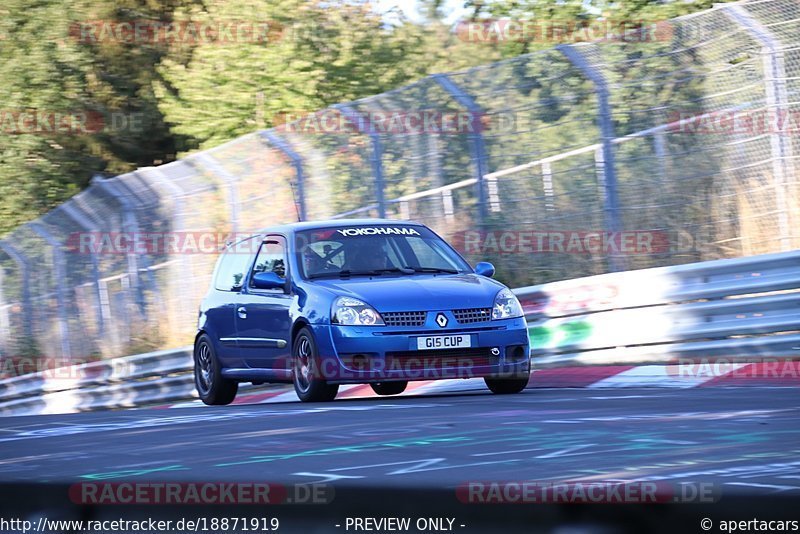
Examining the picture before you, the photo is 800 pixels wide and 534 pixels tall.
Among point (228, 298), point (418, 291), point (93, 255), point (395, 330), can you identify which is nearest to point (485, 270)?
point (418, 291)

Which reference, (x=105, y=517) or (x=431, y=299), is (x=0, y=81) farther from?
(x=105, y=517)

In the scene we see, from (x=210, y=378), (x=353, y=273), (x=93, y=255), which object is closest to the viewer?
(x=353, y=273)

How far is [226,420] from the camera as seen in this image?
9281 mm

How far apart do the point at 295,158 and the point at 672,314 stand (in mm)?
6041

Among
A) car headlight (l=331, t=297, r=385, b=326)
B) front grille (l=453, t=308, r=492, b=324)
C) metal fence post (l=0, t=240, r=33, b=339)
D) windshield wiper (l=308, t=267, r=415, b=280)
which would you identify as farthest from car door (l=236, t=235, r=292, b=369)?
metal fence post (l=0, t=240, r=33, b=339)

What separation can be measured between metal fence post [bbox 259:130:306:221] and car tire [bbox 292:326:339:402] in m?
5.74

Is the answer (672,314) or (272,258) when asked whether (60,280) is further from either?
(672,314)

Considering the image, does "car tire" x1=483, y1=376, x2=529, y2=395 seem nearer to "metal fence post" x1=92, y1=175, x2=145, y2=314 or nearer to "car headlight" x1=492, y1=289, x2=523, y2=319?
"car headlight" x1=492, y1=289, x2=523, y2=319

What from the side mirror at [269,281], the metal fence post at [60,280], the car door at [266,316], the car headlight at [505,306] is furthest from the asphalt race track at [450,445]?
the metal fence post at [60,280]

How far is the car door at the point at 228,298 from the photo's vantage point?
1302 cm

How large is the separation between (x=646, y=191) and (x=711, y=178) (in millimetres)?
591

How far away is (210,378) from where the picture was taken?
1358 cm

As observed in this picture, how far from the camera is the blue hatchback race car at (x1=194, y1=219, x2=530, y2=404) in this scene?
1095 cm

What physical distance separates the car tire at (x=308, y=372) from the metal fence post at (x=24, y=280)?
11830mm
